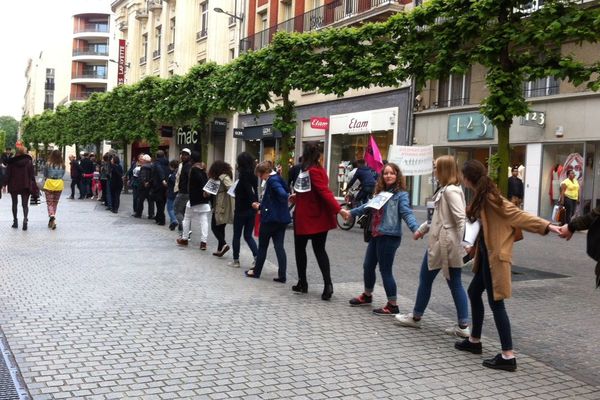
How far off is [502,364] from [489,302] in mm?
506

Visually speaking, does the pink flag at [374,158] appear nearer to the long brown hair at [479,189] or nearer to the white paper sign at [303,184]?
the white paper sign at [303,184]

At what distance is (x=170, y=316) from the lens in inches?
260

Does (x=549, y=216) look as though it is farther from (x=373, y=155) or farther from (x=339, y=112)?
(x=339, y=112)

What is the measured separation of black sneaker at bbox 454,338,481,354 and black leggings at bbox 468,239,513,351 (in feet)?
0.25

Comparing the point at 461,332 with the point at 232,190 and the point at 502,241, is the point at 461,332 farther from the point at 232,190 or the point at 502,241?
the point at 232,190

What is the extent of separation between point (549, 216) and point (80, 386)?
665 inches

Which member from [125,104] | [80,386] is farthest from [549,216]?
[125,104]

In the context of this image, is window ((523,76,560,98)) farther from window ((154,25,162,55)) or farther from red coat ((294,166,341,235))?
window ((154,25,162,55))

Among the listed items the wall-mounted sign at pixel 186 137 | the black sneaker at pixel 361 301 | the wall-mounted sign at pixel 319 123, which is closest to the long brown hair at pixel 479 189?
the black sneaker at pixel 361 301

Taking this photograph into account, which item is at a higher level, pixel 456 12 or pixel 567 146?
pixel 456 12

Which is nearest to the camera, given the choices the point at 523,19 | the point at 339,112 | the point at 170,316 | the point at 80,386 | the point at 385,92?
the point at 80,386

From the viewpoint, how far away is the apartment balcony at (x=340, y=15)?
23.3 metres

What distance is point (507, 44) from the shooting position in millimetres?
10109

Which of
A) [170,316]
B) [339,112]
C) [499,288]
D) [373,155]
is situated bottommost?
[170,316]
